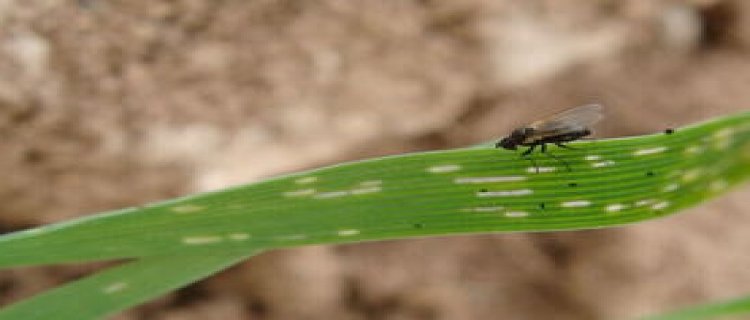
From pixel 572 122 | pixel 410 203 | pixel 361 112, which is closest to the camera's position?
pixel 410 203

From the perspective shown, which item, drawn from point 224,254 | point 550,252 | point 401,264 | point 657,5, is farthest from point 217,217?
point 657,5

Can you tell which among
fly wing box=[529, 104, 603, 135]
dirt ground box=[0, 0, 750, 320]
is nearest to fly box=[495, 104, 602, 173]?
fly wing box=[529, 104, 603, 135]

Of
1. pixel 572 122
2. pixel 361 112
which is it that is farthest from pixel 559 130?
pixel 361 112

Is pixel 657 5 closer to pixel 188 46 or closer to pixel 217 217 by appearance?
pixel 188 46

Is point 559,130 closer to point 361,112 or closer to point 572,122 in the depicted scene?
point 572,122

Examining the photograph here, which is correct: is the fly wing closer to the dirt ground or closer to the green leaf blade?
the green leaf blade
